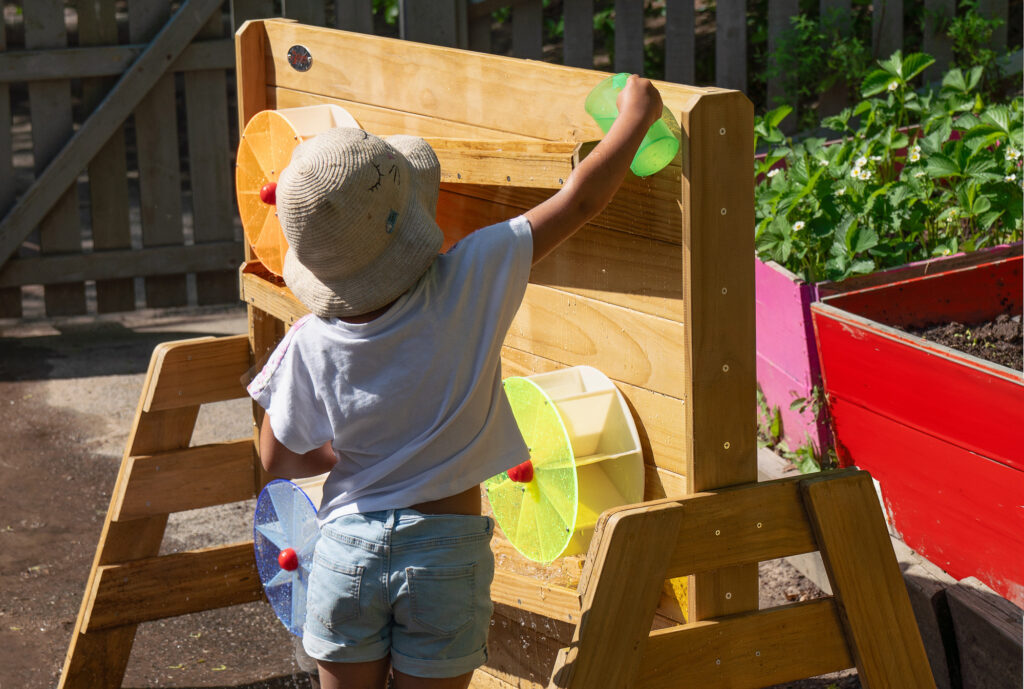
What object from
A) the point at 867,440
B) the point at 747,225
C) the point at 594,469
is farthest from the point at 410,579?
the point at 867,440

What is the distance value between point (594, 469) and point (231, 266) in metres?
3.84

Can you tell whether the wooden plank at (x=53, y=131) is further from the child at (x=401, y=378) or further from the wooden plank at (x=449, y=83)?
the child at (x=401, y=378)

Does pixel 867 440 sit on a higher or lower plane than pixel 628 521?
lower

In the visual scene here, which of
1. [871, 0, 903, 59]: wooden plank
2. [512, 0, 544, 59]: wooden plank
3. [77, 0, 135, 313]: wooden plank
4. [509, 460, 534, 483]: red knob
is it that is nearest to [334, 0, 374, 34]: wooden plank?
[512, 0, 544, 59]: wooden plank

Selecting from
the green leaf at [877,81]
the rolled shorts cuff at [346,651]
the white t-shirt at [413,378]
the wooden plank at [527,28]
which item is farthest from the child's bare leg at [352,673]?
the wooden plank at [527,28]

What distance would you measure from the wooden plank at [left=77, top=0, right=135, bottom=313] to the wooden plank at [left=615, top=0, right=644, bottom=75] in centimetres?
223

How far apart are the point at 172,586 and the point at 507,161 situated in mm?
1579

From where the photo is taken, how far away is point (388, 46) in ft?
8.34

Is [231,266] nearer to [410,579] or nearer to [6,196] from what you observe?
[6,196]

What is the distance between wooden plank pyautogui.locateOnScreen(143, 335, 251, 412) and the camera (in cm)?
286

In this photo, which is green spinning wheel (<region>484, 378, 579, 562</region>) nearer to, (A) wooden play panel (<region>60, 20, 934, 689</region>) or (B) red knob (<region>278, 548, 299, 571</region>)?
(A) wooden play panel (<region>60, 20, 934, 689</region>)

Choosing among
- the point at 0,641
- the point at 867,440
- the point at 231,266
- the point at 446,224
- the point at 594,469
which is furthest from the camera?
the point at 231,266

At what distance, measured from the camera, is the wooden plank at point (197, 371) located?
2.86 meters

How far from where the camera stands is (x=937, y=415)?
2600 mm
